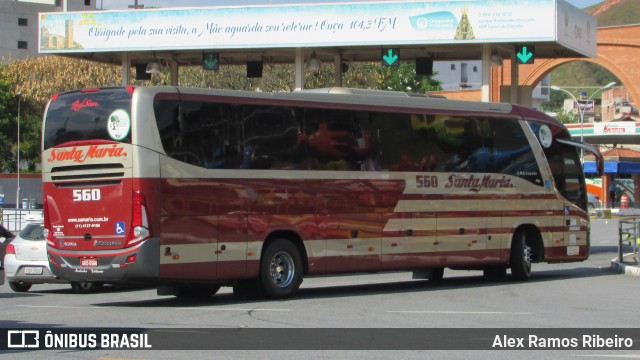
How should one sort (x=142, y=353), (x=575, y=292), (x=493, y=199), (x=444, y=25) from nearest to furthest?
(x=142, y=353) < (x=575, y=292) < (x=493, y=199) < (x=444, y=25)

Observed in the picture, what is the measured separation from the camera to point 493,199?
2122 centimetres

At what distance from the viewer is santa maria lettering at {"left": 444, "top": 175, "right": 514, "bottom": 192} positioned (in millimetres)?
20359

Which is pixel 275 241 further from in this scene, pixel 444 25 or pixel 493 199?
pixel 444 25

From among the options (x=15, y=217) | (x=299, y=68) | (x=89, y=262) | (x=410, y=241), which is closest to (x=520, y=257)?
(x=410, y=241)

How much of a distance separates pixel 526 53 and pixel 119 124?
18017 millimetres

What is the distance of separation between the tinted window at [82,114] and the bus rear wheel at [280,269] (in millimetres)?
3242

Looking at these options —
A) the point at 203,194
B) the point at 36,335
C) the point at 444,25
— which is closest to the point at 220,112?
the point at 203,194

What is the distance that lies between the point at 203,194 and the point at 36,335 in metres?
4.55

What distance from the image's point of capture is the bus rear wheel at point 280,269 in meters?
16.9

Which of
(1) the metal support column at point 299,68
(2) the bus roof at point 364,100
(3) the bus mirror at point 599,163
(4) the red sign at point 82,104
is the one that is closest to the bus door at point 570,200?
(3) the bus mirror at point 599,163

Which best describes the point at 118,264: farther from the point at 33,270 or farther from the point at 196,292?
the point at 33,270

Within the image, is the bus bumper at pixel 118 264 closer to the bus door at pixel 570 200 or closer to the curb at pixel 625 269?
the bus door at pixel 570 200

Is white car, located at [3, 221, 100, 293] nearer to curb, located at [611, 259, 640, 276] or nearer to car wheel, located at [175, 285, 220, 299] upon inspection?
car wheel, located at [175, 285, 220, 299]

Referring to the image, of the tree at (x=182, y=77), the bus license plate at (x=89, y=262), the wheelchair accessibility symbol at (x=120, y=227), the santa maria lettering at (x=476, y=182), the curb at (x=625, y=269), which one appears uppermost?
the tree at (x=182, y=77)
